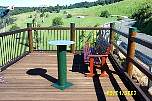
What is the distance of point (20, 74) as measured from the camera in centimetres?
816

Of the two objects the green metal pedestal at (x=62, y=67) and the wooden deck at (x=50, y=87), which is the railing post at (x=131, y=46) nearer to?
the wooden deck at (x=50, y=87)

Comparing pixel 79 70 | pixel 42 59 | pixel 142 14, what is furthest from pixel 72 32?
pixel 142 14

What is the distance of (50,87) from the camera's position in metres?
6.90

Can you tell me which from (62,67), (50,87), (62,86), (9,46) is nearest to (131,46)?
(62,67)

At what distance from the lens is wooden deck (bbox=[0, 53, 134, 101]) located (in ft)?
20.1

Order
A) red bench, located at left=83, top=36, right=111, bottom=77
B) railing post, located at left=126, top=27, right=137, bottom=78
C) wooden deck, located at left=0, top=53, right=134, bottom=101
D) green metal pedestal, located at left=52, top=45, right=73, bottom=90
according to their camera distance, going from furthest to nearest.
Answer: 1. red bench, located at left=83, top=36, right=111, bottom=77
2. railing post, located at left=126, top=27, right=137, bottom=78
3. green metal pedestal, located at left=52, top=45, right=73, bottom=90
4. wooden deck, located at left=0, top=53, right=134, bottom=101

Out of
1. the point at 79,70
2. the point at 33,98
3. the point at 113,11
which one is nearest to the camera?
the point at 33,98

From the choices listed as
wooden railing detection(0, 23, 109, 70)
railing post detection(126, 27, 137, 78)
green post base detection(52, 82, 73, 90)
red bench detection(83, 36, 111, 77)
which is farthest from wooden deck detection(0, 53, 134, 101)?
wooden railing detection(0, 23, 109, 70)

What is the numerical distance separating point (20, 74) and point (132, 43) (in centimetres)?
321

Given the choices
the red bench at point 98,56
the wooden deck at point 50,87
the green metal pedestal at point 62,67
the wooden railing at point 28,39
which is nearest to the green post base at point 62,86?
the green metal pedestal at point 62,67

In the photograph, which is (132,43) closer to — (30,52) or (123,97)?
(123,97)

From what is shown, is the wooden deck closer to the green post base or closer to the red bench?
the green post base

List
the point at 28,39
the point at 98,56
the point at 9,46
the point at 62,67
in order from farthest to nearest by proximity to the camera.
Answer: the point at 28,39, the point at 9,46, the point at 98,56, the point at 62,67

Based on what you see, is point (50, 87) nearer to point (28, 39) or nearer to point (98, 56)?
point (98, 56)
